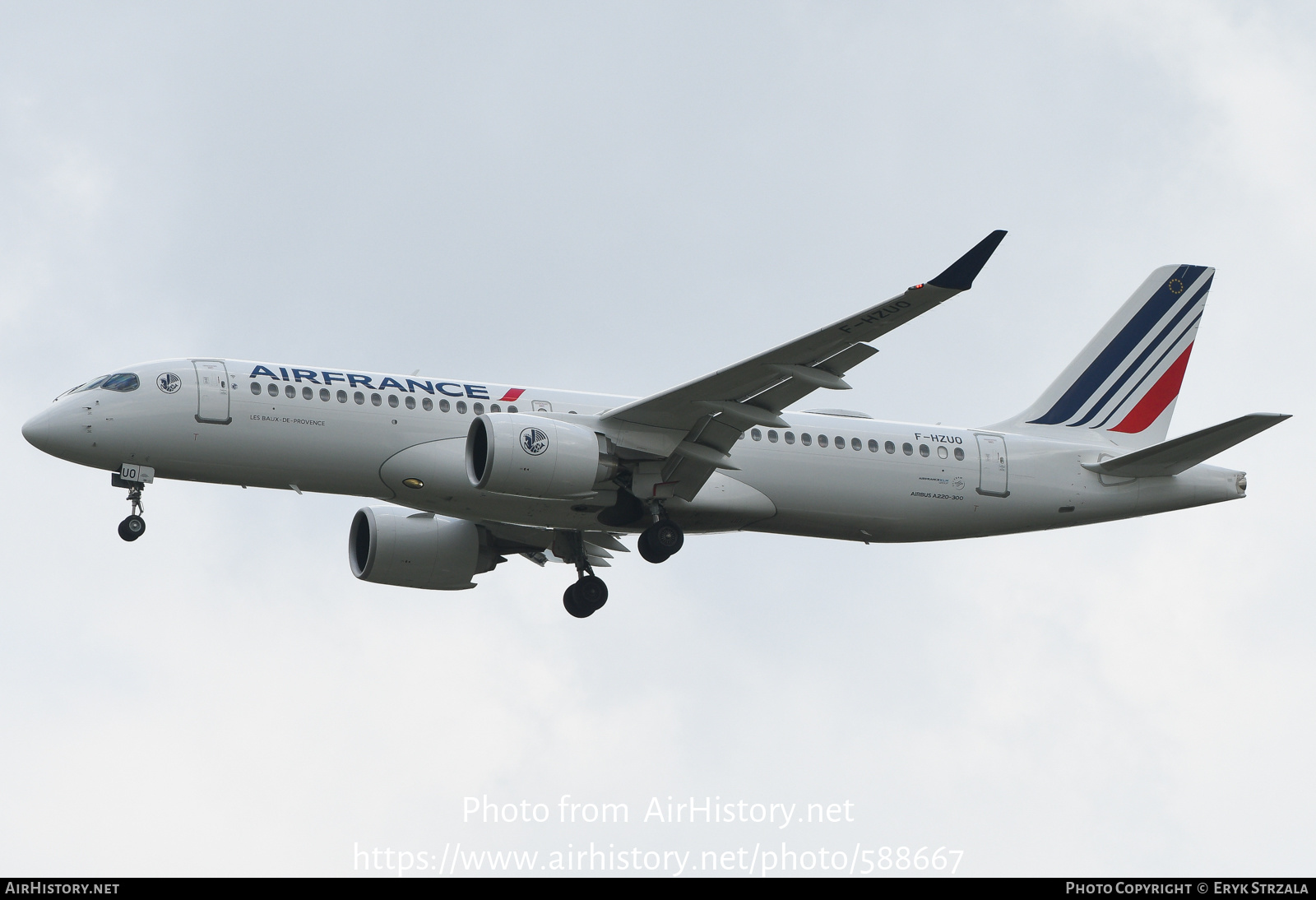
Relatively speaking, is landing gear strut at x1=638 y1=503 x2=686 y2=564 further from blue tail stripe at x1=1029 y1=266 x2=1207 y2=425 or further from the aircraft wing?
blue tail stripe at x1=1029 y1=266 x2=1207 y2=425

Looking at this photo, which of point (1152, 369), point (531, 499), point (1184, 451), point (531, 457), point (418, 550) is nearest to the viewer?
point (531, 457)

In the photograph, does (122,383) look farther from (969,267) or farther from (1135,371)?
(1135,371)

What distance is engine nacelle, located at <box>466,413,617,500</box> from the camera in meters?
29.0

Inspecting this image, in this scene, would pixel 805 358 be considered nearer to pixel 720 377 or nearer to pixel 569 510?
pixel 720 377

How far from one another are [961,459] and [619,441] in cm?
786

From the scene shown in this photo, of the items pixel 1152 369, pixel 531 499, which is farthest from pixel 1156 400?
pixel 531 499

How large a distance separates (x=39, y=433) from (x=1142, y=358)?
24.4 m

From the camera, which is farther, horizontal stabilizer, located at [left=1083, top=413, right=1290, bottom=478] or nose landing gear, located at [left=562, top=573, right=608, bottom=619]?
nose landing gear, located at [left=562, top=573, right=608, bottom=619]

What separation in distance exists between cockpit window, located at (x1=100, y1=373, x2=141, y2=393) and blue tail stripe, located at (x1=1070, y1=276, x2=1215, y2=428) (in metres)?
20.2

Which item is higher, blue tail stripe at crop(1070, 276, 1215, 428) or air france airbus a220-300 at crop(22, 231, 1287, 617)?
blue tail stripe at crop(1070, 276, 1215, 428)

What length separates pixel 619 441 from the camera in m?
30.5

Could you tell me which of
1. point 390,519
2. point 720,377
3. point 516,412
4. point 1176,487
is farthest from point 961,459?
point 390,519

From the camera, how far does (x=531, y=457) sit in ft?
95.9

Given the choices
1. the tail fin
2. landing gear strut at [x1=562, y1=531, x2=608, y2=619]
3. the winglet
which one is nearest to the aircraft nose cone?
landing gear strut at [x1=562, y1=531, x2=608, y2=619]
